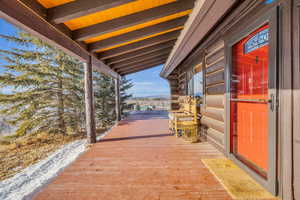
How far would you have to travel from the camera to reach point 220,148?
243 centimetres

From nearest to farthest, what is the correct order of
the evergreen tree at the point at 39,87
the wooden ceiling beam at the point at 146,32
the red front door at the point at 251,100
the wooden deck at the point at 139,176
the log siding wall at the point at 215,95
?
the wooden deck at the point at 139,176, the red front door at the point at 251,100, the log siding wall at the point at 215,95, the wooden ceiling beam at the point at 146,32, the evergreen tree at the point at 39,87

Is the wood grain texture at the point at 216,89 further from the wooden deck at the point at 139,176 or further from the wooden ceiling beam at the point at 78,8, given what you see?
the wooden ceiling beam at the point at 78,8

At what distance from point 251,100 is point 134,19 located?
220 cm

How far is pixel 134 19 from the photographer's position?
2.25 meters

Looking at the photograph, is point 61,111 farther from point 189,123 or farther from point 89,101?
point 189,123

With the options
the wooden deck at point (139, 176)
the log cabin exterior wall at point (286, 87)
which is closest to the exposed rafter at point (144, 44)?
the log cabin exterior wall at point (286, 87)

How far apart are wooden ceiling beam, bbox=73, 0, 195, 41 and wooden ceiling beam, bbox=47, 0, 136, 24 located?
491 mm

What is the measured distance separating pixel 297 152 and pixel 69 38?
3424 millimetres

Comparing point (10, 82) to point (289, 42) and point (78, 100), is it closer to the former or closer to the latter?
point (78, 100)

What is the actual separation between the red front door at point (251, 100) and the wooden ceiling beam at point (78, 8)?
1.79 metres

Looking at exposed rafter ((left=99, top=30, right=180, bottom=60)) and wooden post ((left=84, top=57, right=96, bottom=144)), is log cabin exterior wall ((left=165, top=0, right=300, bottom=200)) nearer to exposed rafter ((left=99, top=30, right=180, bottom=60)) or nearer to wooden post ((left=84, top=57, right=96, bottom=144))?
exposed rafter ((left=99, top=30, right=180, bottom=60))

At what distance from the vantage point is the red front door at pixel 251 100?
5.15 ft

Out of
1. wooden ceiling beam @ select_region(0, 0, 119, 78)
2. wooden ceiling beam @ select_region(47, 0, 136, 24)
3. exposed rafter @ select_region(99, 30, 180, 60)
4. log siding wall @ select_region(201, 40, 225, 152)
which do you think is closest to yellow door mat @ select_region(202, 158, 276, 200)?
log siding wall @ select_region(201, 40, 225, 152)

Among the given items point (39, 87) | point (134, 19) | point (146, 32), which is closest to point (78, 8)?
point (134, 19)
